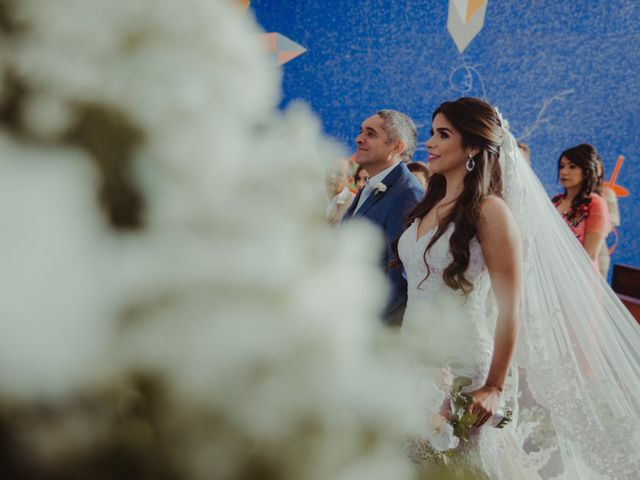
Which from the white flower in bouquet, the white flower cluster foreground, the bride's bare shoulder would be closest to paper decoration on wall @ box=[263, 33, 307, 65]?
the bride's bare shoulder

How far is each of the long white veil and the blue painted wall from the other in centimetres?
273

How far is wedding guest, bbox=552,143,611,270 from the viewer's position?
88.3 inches

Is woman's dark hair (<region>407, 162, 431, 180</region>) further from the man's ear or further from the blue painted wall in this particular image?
the blue painted wall

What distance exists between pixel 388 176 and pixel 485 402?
0.96 metres

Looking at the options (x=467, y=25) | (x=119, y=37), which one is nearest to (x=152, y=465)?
(x=119, y=37)

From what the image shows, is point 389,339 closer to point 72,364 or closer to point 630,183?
point 72,364

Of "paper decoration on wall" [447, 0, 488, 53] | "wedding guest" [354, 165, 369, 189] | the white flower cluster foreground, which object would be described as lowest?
"wedding guest" [354, 165, 369, 189]

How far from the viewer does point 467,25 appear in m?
4.20

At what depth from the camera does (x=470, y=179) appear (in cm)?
134

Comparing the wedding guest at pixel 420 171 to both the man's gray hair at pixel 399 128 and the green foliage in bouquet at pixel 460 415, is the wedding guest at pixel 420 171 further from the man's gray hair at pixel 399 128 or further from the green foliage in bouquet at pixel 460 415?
the green foliage in bouquet at pixel 460 415

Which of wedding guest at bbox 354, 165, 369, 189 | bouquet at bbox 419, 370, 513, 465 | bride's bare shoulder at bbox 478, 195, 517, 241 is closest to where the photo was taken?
bouquet at bbox 419, 370, 513, 465

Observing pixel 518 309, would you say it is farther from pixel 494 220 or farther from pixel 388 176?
pixel 388 176

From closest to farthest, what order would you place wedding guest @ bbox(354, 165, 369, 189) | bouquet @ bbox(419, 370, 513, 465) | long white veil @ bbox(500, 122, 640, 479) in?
bouquet @ bbox(419, 370, 513, 465) → long white veil @ bbox(500, 122, 640, 479) → wedding guest @ bbox(354, 165, 369, 189)

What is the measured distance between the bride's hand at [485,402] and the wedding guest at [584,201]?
51.9 inches
